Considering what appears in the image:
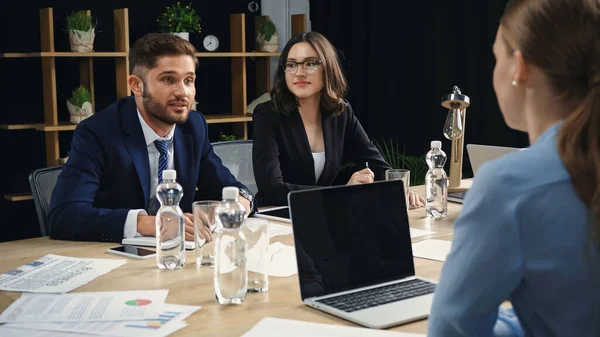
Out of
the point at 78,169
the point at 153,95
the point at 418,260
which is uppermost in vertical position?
the point at 153,95

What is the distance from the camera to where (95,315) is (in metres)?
1.59

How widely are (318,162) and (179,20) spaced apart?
239 centimetres

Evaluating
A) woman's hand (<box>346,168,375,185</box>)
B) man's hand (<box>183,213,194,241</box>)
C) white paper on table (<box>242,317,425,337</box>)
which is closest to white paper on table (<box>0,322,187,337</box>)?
white paper on table (<box>242,317,425,337</box>)

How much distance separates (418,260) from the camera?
2.06 m

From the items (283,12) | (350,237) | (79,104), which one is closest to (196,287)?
(350,237)

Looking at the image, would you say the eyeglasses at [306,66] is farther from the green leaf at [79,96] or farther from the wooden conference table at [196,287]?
the green leaf at [79,96]

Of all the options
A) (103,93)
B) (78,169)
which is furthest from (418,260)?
(103,93)

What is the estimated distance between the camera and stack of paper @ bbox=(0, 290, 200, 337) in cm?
150

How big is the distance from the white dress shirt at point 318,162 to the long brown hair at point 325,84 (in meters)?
0.21

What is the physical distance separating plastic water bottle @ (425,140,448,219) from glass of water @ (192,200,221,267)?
3.09 ft

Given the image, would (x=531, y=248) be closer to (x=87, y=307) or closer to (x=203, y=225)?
(x=87, y=307)

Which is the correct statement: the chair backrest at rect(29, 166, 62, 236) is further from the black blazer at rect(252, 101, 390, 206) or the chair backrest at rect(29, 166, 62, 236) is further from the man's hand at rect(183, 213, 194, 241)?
the black blazer at rect(252, 101, 390, 206)

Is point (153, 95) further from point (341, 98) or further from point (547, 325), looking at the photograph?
point (547, 325)

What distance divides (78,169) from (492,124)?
2.84 meters
